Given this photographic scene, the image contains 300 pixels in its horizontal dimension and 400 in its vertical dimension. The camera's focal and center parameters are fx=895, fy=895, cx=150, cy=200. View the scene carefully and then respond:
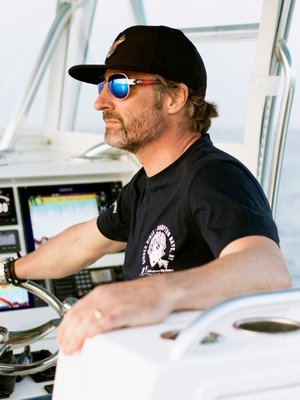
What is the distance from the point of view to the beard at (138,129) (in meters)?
2.46

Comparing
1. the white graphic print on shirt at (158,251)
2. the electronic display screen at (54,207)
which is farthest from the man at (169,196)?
the electronic display screen at (54,207)

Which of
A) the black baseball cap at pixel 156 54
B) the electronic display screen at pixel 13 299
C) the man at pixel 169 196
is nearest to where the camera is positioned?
the man at pixel 169 196

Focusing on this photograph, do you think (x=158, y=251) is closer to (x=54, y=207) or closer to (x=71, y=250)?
(x=71, y=250)

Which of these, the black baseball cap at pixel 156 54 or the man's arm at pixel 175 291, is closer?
the man's arm at pixel 175 291

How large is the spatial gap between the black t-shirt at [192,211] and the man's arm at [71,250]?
140 millimetres

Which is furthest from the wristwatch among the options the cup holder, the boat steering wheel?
the cup holder

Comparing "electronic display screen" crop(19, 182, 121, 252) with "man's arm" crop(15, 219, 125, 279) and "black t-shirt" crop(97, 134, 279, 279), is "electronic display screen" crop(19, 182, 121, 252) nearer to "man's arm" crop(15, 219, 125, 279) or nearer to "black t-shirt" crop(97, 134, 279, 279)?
"man's arm" crop(15, 219, 125, 279)

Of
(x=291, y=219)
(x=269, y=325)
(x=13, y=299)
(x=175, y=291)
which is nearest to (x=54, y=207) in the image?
(x=13, y=299)

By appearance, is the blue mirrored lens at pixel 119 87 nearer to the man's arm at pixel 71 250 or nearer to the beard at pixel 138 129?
the beard at pixel 138 129

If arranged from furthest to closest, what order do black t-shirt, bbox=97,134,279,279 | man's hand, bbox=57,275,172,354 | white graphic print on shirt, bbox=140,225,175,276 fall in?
white graphic print on shirt, bbox=140,225,175,276, black t-shirt, bbox=97,134,279,279, man's hand, bbox=57,275,172,354

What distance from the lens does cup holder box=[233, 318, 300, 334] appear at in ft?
4.98

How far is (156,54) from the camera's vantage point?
2.41 meters

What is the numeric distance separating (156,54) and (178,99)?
0.15 meters

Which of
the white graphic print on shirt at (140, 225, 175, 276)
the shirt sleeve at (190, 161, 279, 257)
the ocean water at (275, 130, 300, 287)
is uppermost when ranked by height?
the shirt sleeve at (190, 161, 279, 257)
